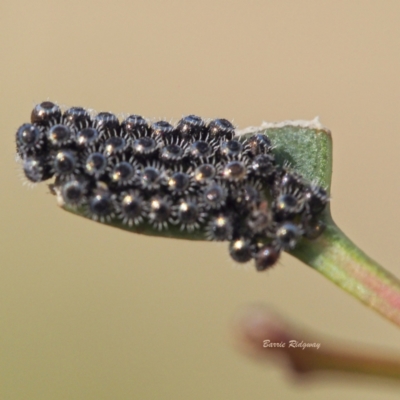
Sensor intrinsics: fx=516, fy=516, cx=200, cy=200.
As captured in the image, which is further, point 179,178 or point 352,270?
point 179,178

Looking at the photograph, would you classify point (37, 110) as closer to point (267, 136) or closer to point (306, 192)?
point (267, 136)

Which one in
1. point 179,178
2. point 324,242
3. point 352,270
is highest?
point 179,178

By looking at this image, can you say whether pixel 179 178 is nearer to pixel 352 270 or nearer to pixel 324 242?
pixel 324 242

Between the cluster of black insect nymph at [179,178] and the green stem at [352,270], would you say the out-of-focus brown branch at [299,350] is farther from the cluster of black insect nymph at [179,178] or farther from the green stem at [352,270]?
the cluster of black insect nymph at [179,178]

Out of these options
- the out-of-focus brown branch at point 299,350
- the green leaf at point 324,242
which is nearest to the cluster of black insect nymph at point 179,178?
the green leaf at point 324,242

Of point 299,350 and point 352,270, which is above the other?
point 352,270

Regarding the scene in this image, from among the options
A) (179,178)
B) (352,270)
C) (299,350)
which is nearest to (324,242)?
(352,270)
